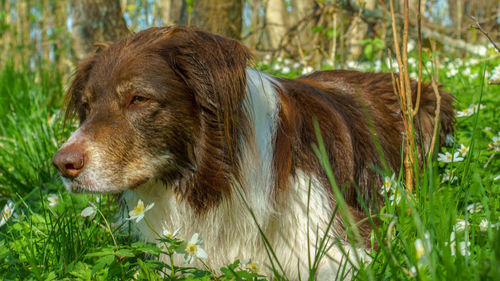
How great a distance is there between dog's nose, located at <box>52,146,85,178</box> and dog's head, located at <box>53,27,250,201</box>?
27mm

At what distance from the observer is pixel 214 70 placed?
2350 mm

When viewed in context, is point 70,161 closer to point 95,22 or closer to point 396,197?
point 396,197

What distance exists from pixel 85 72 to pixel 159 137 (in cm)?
81

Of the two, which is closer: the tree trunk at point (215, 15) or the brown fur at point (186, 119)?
the brown fur at point (186, 119)

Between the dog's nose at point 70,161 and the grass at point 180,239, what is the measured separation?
0.80 ft

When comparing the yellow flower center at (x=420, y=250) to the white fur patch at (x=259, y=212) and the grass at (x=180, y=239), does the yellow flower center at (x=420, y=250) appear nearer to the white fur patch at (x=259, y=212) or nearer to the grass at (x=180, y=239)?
the grass at (x=180, y=239)

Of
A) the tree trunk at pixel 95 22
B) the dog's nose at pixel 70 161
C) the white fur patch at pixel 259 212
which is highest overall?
the tree trunk at pixel 95 22

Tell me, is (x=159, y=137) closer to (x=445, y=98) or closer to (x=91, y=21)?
(x=445, y=98)

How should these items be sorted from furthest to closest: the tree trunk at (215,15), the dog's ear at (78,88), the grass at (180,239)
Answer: the tree trunk at (215,15), the dog's ear at (78,88), the grass at (180,239)

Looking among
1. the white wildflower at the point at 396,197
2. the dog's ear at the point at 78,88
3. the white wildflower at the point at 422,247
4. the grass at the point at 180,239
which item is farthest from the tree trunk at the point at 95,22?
the white wildflower at the point at 422,247

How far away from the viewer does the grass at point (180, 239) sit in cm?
165

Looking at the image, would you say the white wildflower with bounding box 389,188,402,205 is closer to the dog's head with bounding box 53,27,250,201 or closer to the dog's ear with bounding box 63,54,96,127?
the dog's head with bounding box 53,27,250,201

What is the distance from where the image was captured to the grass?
64.8 inches

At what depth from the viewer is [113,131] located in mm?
2256
